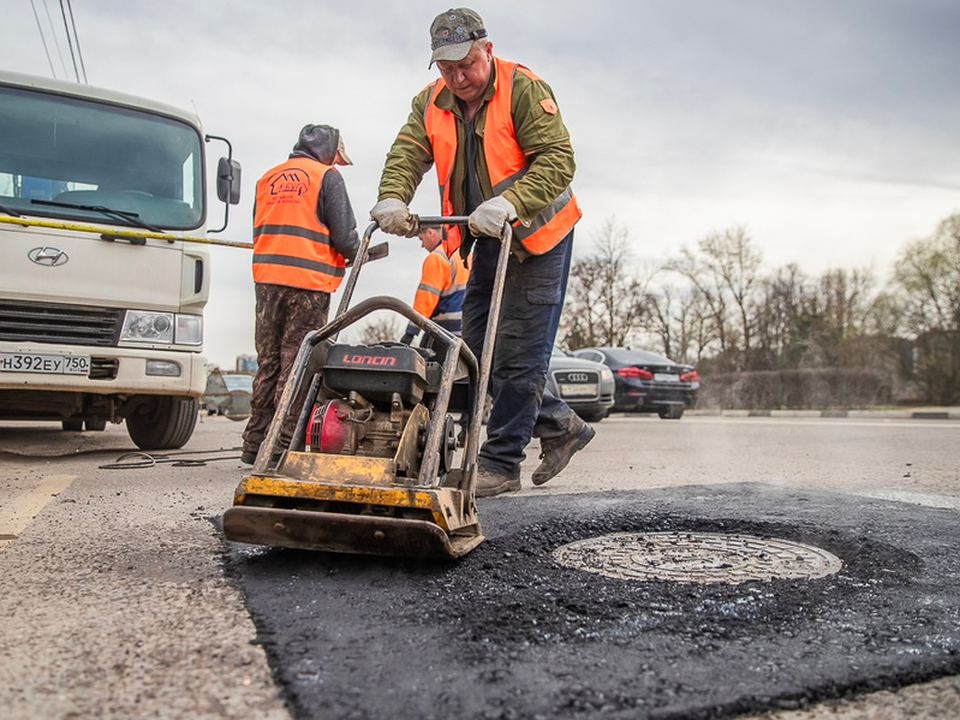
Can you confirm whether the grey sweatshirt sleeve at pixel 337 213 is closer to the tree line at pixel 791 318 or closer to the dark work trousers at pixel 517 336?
the dark work trousers at pixel 517 336

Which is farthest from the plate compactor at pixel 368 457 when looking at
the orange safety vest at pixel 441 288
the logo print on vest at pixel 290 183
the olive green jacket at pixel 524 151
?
the orange safety vest at pixel 441 288

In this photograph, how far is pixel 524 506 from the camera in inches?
137

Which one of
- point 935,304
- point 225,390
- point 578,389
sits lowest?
point 225,390

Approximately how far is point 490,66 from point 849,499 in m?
2.44

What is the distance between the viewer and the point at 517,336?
3826 millimetres

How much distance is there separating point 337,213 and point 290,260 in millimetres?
417

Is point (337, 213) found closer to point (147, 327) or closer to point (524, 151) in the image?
point (147, 327)

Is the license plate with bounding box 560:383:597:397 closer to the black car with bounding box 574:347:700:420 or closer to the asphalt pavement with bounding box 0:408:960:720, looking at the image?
the black car with bounding box 574:347:700:420

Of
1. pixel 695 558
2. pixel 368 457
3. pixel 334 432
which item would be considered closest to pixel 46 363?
pixel 334 432

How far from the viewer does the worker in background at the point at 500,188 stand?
341 cm

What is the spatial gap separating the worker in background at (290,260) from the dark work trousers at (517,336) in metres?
1.63

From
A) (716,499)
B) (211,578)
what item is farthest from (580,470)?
(211,578)

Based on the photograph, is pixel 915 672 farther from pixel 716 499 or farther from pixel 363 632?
pixel 716 499

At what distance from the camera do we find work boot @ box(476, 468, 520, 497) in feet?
12.4
